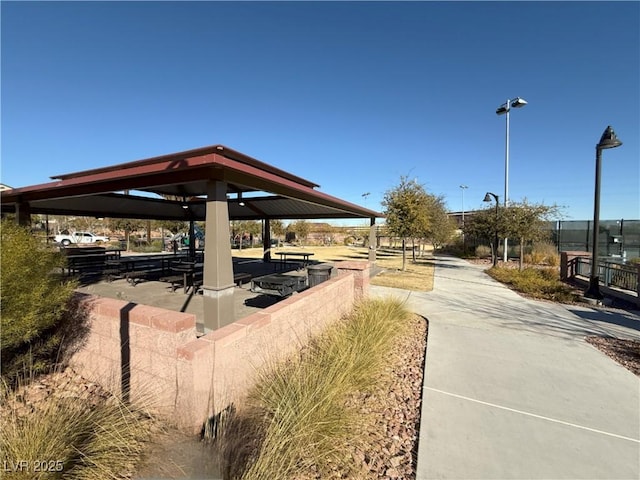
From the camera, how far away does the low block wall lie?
2844 millimetres

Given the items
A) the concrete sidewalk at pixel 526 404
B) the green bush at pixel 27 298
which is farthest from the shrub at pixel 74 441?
the concrete sidewalk at pixel 526 404

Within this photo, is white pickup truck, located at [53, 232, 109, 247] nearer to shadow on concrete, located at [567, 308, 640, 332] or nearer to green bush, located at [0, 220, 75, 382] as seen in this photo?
green bush, located at [0, 220, 75, 382]

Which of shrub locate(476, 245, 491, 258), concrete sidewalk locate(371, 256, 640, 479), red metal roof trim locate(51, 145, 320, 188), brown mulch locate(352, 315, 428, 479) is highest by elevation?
red metal roof trim locate(51, 145, 320, 188)

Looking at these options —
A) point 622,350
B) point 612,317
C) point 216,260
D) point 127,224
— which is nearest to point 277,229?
point 127,224

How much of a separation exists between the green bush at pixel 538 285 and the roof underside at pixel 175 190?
683cm

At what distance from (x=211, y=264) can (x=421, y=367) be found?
3861 mm

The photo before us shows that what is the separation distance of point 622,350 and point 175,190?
1465cm

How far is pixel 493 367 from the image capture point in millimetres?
4246

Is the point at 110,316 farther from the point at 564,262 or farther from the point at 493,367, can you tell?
the point at 564,262

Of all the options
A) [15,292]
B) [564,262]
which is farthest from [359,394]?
[564,262]

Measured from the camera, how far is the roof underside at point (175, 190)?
15.6 ft

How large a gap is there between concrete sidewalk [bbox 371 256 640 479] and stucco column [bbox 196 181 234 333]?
352 centimetres

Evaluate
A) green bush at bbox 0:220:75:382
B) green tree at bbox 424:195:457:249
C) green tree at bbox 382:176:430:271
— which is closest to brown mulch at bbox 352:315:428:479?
green bush at bbox 0:220:75:382

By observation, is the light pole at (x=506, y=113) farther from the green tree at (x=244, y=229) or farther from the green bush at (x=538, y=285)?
the green tree at (x=244, y=229)
